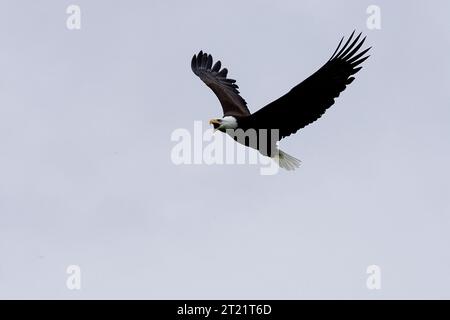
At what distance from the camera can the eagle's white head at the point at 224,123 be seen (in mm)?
16188

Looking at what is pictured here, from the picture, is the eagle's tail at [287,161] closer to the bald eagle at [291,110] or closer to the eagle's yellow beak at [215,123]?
the bald eagle at [291,110]

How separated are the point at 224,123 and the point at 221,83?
8.04ft

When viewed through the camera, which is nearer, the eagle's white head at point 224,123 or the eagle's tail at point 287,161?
the eagle's white head at point 224,123

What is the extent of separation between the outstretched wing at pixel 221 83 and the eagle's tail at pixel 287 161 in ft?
3.04

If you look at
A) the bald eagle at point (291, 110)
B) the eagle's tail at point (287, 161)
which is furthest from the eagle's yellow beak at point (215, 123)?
the eagle's tail at point (287, 161)

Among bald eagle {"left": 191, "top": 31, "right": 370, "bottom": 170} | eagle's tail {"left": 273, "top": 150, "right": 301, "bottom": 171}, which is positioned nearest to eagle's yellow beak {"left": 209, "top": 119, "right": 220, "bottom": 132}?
bald eagle {"left": 191, "top": 31, "right": 370, "bottom": 170}

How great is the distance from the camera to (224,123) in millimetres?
16266

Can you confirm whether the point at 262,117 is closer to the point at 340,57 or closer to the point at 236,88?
the point at 340,57

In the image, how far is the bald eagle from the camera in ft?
48.4

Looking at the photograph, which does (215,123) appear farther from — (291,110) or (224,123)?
(291,110)

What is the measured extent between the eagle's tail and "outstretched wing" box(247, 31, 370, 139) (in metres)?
1.01

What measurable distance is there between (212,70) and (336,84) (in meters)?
4.48

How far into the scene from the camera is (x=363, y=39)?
1466cm
